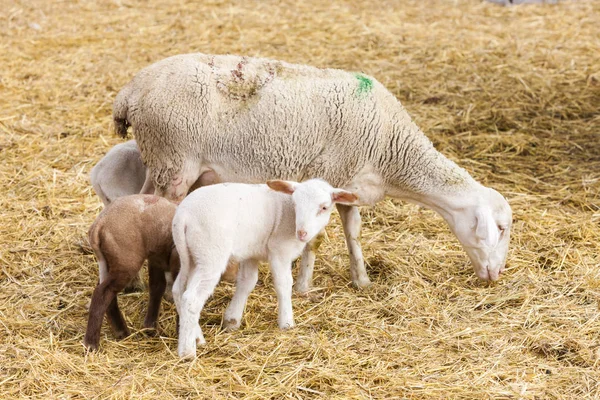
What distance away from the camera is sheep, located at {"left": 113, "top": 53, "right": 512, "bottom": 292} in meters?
4.95

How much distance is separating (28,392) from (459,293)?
273cm

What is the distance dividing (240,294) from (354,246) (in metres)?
1.10

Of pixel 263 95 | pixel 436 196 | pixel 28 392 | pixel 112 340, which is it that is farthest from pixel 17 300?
pixel 436 196

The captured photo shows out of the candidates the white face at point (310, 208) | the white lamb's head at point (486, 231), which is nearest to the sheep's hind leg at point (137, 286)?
the white face at point (310, 208)

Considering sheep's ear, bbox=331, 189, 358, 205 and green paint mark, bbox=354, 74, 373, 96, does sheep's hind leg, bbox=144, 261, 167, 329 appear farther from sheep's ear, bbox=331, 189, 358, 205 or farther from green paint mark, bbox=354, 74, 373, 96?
green paint mark, bbox=354, 74, 373, 96

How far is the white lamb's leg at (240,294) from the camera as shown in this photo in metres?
4.61

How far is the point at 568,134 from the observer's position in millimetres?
8141

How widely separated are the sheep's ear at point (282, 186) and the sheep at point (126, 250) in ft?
1.95

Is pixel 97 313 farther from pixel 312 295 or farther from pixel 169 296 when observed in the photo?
pixel 312 295

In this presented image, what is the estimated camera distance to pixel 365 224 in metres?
6.45

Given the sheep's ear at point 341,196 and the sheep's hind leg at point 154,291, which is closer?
the sheep's ear at point 341,196

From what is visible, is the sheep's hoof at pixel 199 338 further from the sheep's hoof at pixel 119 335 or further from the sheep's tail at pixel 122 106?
the sheep's tail at pixel 122 106

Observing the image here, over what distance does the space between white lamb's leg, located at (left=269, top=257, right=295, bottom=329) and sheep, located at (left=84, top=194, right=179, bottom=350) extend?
1.79ft

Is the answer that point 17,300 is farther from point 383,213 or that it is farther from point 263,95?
point 383,213
